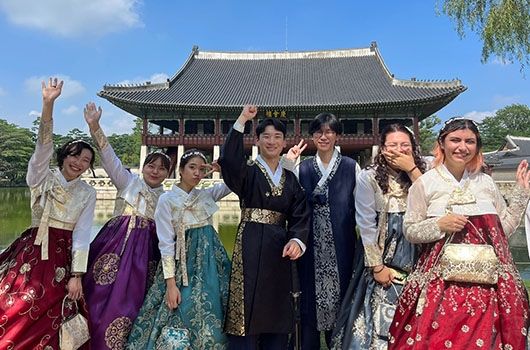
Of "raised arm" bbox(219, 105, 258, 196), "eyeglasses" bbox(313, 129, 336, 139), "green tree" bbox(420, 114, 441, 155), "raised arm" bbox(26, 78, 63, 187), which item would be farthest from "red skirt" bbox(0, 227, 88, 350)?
"green tree" bbox(420, 114, 441, 155)

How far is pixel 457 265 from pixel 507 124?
62.3m

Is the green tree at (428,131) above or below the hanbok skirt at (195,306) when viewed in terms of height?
above

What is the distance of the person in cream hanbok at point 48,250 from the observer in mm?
2443

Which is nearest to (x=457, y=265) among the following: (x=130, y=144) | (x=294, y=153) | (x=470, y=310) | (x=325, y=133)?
(x=470, y=310)

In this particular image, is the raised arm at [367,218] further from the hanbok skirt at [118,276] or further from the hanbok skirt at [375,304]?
the hanbok skirt at [118,276]

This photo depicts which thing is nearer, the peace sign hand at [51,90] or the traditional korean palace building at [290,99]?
the peace sign hand at [51,90]

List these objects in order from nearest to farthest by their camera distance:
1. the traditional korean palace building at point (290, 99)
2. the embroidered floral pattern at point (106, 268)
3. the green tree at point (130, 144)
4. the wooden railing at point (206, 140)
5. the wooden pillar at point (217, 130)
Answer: the embroidered floral pattern at point (106, 268) → the traditional korean palace building at point (290, 99) → the wooden railing at point (206, 140) → the wooden pillar at point (217, 130) → the green tree at point (130, 144)

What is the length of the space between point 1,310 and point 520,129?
208 ft

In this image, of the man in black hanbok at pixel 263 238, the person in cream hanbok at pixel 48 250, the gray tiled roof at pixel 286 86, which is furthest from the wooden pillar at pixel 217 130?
the man in black hanbok at pixel 263 238

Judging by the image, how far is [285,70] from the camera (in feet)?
96.3

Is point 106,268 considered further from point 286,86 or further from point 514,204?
point 286,86

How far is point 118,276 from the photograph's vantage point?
8.88ft

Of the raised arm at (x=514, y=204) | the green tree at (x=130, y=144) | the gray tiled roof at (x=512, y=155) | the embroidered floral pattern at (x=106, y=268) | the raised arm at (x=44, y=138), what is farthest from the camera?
the green tree at (x=130, y=144)

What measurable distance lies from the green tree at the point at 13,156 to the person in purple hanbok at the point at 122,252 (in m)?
42.7
